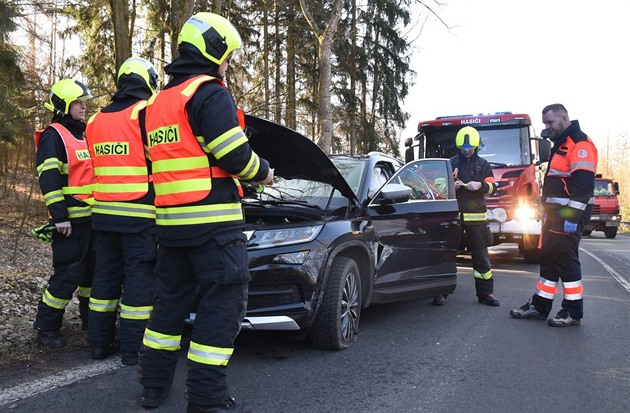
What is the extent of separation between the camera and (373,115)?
76.6 feet

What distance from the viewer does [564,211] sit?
490 cm

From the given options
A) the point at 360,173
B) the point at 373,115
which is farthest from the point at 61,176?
the point at 373,115

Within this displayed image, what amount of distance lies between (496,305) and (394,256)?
1.92 meters

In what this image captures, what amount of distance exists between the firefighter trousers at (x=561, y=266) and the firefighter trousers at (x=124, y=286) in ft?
12.5

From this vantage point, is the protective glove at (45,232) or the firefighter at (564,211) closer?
the protective glove at (45,232)

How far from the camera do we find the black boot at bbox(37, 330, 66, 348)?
377 cm

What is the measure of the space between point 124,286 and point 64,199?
0.96 m

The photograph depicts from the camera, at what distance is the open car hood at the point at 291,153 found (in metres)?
3.61

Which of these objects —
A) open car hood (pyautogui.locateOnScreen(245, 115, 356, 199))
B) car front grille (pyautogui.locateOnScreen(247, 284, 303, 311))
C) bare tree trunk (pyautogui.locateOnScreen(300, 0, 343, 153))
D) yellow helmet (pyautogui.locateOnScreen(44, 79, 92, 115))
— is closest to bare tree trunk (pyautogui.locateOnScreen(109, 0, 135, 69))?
bare tree trunk (pyautogui.locateOnScreen(300, 0, 343, 153))

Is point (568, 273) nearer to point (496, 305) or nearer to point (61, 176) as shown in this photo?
point (496, 305)

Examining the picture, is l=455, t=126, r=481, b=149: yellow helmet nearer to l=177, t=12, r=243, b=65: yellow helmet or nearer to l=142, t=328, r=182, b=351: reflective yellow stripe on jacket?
l=177, t=12, r=243, b=65: yellow helmet

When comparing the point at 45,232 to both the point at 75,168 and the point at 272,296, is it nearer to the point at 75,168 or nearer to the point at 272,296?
the point at 75,168

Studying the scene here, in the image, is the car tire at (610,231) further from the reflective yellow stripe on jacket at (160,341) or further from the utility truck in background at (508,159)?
the reflective yellow stripe on jacket at (160,341)

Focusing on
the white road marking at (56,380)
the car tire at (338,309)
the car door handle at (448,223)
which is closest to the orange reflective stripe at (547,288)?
the car door handle at (448,223)
